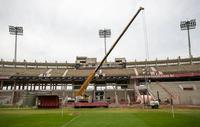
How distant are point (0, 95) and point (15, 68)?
1973 cm

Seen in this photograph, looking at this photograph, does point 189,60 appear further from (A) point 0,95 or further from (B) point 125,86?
(A) point 0,95

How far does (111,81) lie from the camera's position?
77.8 meters

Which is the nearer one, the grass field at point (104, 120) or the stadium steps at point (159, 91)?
the grass field at point (104, 120)

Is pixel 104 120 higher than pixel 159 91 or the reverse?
the reverse

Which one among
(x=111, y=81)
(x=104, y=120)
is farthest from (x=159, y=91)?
(x=104, y=120)

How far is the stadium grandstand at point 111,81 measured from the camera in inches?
2446

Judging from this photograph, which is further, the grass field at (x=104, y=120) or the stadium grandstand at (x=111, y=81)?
the stadium grandstand at (x=111, y=81)

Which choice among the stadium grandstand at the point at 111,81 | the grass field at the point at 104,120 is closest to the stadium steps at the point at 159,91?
the stadium grandstand at the point at 111,81

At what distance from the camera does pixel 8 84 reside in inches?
3236

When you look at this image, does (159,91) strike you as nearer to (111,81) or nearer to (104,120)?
(111,81)

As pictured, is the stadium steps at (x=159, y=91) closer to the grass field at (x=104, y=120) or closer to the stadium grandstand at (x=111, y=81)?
the stadium grandstand at (x=111, y=81)

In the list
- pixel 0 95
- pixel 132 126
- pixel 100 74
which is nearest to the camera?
pixel 132 126

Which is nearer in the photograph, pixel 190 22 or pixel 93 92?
pixel 93 92

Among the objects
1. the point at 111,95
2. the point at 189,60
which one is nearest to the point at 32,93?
the point at 111,95
